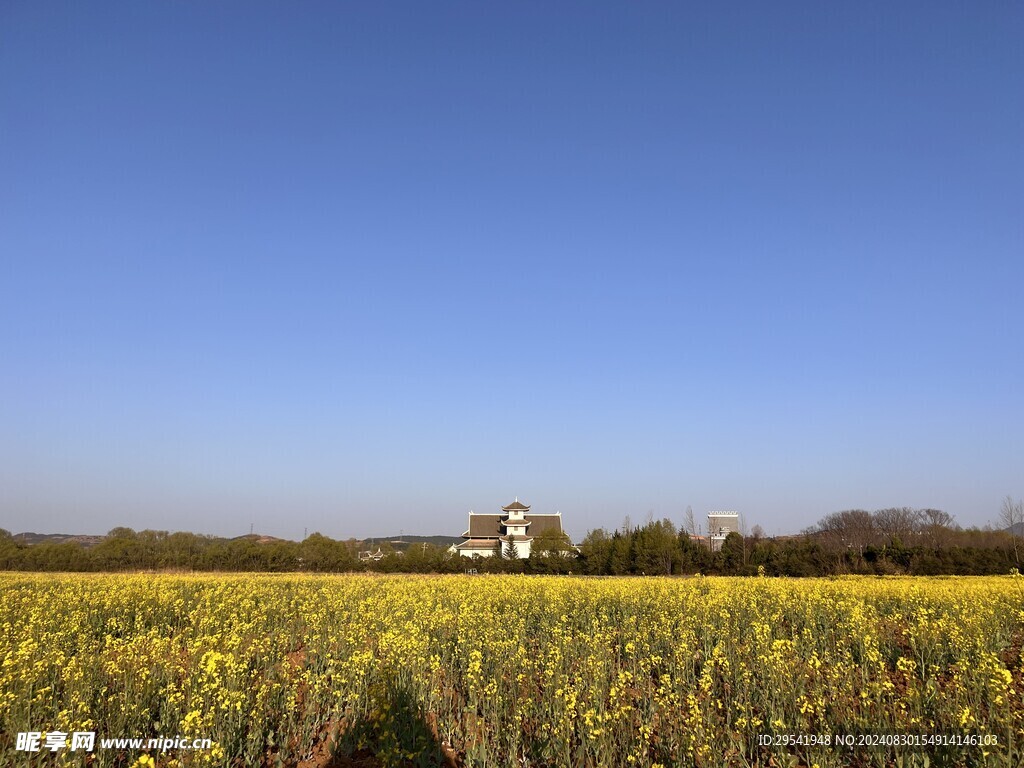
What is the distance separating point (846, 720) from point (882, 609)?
30.9ft

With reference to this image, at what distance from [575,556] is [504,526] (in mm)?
27747

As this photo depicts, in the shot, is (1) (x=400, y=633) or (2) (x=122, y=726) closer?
(2) (x=122, y=726)

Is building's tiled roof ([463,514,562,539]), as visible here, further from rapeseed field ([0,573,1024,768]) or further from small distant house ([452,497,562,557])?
rapeseed field ([0,573,1024,768])

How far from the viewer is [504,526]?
72.8 m

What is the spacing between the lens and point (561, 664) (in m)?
8.51

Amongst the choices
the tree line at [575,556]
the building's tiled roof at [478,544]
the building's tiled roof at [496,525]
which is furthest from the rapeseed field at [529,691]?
the building's tiled roof at [496,525]

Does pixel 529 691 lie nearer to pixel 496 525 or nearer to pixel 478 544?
pixel 478 544

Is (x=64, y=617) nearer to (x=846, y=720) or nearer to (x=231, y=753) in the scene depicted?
(x=231, y=753)

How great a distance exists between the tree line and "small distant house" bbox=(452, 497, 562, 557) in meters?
18.9

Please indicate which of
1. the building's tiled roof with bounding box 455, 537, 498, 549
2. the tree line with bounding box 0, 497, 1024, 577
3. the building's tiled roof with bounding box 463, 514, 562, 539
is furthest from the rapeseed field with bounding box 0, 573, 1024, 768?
→ the building's tiled roof with bounding box 463, 514, 562, 539

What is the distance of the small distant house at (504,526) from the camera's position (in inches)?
2724

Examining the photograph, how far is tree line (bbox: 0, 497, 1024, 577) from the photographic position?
122ft

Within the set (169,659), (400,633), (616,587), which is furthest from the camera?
(616,587)

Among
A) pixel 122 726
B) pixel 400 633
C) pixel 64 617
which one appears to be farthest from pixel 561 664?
pixel 64 617
